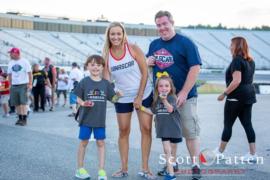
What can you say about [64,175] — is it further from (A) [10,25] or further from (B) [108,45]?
(A) [10,25]

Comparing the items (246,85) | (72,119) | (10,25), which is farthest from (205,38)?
(246,85)

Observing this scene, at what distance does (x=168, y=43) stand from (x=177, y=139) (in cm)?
110

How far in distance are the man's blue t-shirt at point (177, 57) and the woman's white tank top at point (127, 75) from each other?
249 mm

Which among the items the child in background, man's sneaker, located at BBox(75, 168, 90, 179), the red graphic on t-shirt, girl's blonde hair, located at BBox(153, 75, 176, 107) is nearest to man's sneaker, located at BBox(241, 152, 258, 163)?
girl's blonde hair, located at BBox(153, 75, 176, 107)

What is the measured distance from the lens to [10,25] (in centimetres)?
6153

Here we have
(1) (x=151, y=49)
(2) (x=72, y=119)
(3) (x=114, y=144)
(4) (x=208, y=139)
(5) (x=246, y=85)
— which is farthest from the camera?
(2) (x=72, y=119)

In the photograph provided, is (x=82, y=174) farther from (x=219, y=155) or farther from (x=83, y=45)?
(x=83, y=45)

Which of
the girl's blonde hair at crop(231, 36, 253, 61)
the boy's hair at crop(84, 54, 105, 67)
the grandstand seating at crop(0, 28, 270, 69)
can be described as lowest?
the boy's hair at crop(84, 54, 105, 67)

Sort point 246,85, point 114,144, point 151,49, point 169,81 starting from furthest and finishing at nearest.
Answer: point 114,144 < point 246,85 < point 151,49 < point 169,81

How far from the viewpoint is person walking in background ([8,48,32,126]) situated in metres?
9.88

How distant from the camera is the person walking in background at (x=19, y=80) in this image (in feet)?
32.4

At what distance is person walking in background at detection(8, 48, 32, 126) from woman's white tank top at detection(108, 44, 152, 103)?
17.1 feet

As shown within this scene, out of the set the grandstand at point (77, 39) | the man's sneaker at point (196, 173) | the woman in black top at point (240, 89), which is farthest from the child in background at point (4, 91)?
the grandstand at point (77, 39)

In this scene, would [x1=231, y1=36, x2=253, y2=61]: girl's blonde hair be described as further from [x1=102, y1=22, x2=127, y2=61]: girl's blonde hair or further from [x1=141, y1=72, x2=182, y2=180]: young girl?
[x1=102, y1=22, x2=127, y2=61]: girl's blonde hair
